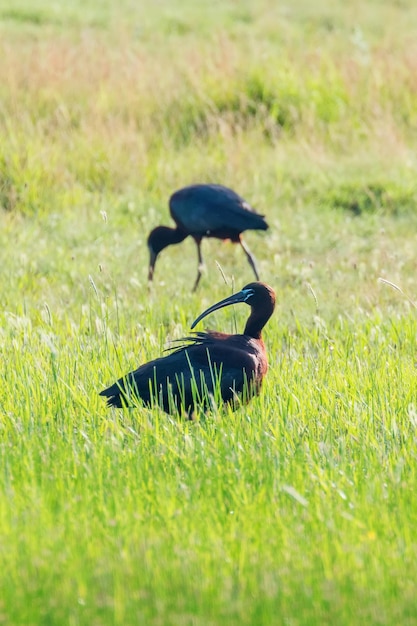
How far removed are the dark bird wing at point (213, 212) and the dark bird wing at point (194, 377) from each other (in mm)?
3000

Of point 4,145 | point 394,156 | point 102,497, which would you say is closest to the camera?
point 102,497

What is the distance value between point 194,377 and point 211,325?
6.04 feet

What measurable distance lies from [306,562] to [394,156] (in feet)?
24.6

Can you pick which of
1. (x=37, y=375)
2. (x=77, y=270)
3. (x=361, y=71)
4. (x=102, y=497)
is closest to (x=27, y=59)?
(x=361, y=71)

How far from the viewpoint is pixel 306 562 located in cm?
321

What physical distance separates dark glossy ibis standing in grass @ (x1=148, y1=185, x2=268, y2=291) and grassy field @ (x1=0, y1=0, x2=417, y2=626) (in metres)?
0.26

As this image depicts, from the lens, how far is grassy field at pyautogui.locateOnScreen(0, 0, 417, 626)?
315cm

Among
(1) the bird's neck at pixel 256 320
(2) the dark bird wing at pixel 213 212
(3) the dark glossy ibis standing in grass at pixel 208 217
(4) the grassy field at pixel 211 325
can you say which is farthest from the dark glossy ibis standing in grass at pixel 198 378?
(2) the dark bird wing at pixel 213 212

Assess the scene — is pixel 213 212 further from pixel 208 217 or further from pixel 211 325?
pixel 211 325

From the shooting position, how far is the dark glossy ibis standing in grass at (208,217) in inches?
298

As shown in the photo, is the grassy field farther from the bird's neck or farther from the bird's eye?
the bird's eye

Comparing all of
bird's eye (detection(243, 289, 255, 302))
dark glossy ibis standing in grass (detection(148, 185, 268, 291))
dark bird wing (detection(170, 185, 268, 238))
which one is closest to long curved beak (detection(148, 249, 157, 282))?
dark glossy ibis standing in grass (detection(148, 185, 268, 291))

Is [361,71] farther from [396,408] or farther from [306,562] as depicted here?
[306,562]

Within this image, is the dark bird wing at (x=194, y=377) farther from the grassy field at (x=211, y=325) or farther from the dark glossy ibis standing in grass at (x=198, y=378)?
the grassy field at (x=211, y=325)
